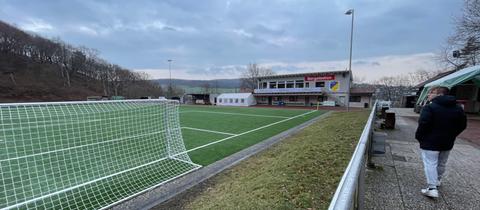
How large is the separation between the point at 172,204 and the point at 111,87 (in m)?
68.7

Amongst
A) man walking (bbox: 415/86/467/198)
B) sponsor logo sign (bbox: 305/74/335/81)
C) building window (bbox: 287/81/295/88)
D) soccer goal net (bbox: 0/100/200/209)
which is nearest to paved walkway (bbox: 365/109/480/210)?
man walking (bbox: 415/86/467/198)

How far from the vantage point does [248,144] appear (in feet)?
Answer: 22.9

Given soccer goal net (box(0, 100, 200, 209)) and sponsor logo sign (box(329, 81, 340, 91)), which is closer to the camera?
soccer goal net (box(0, 100, 200, 209))

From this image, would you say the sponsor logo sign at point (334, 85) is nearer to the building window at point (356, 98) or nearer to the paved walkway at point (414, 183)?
the building window at point (356, 98)

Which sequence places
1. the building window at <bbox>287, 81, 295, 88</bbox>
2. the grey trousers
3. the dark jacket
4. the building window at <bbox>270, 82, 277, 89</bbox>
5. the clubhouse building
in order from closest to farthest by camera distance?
the dark jacket
the grey trousers
the clubhouse building
the building window at <bbox>287, 81, 295, 88</bbox>
the building window at <bbox>270, 82, 277, 89</bbox>

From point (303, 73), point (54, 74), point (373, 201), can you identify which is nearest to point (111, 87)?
point (54, 74)

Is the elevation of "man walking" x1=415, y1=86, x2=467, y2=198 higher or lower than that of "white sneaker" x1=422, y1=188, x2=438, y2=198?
higher

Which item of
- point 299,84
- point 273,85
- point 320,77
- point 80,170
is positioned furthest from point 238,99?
point 80,170

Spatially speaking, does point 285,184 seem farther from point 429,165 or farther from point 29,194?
point 29,194

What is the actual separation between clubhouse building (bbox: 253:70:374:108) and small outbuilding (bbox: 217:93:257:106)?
1618mm

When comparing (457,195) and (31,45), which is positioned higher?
(31,45)

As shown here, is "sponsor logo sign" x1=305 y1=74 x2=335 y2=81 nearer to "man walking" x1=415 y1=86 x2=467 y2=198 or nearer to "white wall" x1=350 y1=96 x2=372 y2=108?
"white wall" x1=350 y1=96 x2=372 y2=108

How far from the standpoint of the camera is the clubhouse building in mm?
30578

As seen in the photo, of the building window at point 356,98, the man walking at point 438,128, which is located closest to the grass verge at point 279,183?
the man walking at point 438,128
